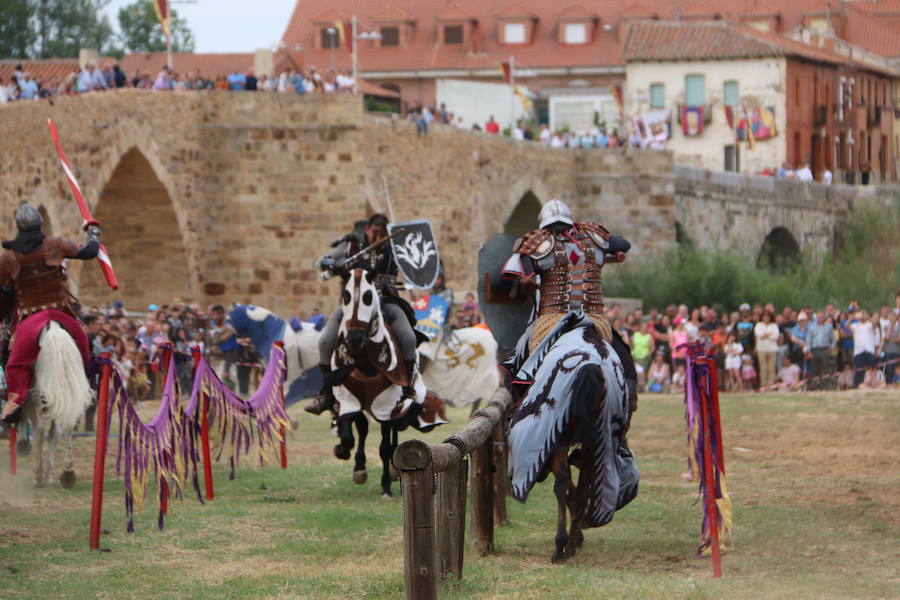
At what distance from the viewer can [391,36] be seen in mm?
70750

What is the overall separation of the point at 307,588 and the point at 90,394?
4587 millimetres

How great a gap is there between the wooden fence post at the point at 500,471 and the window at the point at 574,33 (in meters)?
61.8

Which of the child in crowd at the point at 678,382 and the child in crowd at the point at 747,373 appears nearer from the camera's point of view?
the child in crowd at the point at 678,382

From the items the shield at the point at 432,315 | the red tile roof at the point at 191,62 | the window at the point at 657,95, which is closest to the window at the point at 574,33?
the window at the point at 657,95

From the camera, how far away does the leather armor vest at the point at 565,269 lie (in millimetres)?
10000

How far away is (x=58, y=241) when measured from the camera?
488 inches

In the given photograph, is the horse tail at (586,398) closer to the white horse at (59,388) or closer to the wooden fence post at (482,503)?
the wooden fence post at (482,503)

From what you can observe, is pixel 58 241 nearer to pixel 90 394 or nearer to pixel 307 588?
pixel 90 394

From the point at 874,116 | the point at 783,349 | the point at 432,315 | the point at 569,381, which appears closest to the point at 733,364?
the point at 783,349

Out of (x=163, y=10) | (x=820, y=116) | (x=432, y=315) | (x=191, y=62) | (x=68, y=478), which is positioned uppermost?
(x=191, y=62)

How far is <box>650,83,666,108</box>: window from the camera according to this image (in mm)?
66438

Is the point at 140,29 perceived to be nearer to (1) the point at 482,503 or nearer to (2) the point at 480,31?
(2) the point at 480,31

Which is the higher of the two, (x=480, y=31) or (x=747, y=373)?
(x=480, y=31)

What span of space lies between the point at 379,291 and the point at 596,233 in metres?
3.04
